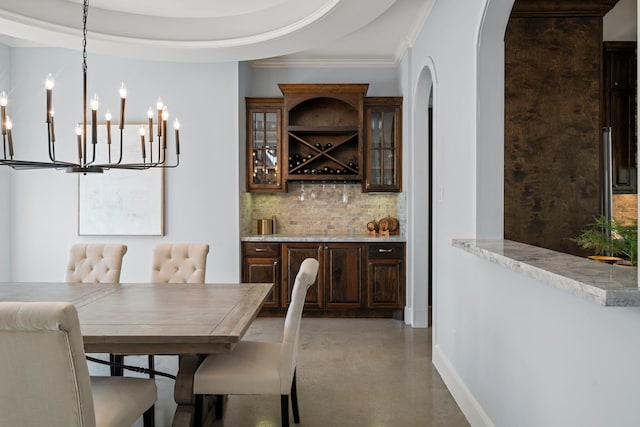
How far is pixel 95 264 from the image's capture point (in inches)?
140

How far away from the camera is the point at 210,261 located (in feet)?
17.1

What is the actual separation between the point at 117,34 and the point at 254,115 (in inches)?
65.2

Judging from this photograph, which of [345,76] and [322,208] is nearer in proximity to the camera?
[345,76]

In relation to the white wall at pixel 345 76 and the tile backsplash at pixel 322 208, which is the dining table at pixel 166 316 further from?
the white wall at pixel 345 76

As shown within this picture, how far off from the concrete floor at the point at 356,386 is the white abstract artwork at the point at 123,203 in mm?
1632

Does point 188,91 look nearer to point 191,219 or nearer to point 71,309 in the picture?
point 191,219

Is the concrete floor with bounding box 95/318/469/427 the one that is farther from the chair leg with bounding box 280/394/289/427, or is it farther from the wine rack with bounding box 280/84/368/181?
the wine rack with bounding box 280/84/368/181

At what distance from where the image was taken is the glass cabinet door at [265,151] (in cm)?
550

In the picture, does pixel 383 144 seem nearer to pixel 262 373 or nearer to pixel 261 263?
pixel 261 263

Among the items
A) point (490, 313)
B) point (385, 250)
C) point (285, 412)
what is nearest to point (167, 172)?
point (385, 250)

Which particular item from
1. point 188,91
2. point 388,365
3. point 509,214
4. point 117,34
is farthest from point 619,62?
point 117,34

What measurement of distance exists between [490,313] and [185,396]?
1.60 metres

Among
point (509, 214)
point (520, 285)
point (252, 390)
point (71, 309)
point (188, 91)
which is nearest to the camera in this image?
point (71, 309)

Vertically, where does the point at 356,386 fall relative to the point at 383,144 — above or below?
below
